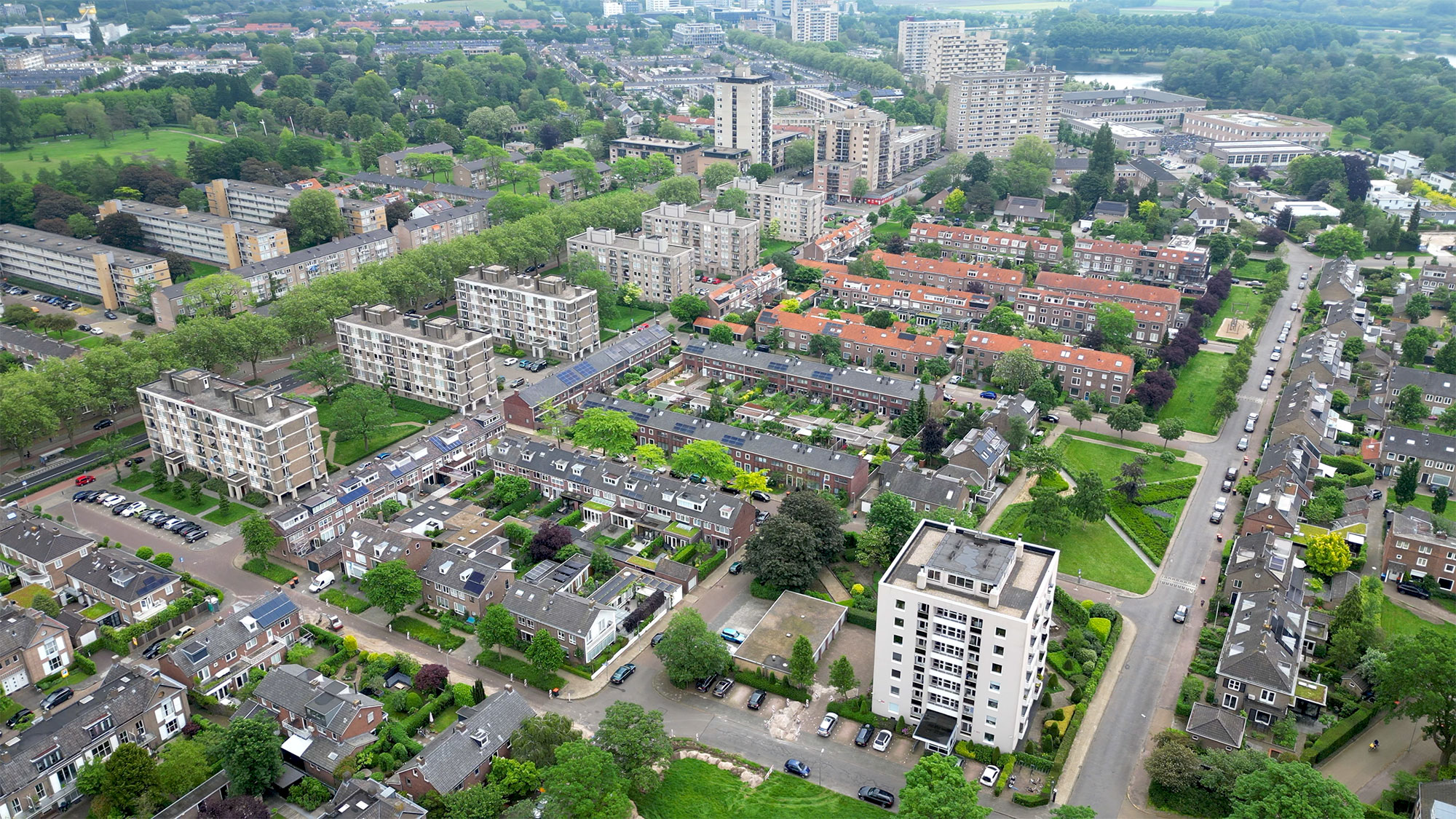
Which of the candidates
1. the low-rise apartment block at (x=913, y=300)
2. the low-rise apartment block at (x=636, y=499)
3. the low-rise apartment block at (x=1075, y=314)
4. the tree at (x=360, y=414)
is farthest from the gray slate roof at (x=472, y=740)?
the low-rise apartment block at (x=1075, y=314)

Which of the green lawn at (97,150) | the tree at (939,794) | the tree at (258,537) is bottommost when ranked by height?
the tree at (939,794)

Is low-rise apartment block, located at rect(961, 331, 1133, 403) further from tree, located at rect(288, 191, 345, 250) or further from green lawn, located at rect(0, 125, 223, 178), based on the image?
green lawn, located at rect(0, 125, 223, 178)

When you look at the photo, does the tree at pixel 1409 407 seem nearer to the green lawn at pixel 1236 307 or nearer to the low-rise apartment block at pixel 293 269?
the green lawn at pixel 1236 307

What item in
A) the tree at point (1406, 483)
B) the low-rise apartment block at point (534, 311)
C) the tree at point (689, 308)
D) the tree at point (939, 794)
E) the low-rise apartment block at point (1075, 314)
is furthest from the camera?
the tree at point (689, 308)

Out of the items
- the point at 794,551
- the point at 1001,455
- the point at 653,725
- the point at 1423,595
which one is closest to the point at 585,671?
the point at 653,725

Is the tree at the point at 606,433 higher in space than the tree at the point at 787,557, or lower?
higher

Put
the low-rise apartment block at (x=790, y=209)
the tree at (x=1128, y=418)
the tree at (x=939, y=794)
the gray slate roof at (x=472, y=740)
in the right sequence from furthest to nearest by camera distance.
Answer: the low-rise apartment block at (x=790, y=209) < the tree at (x=1128, y=418) < the gray slate roof at (x=472, y=740) < the tree at (x=939, y=794)

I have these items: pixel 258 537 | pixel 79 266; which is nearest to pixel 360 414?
pixel 258 537

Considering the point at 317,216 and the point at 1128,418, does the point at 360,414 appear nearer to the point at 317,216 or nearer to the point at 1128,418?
the point at 317,216
